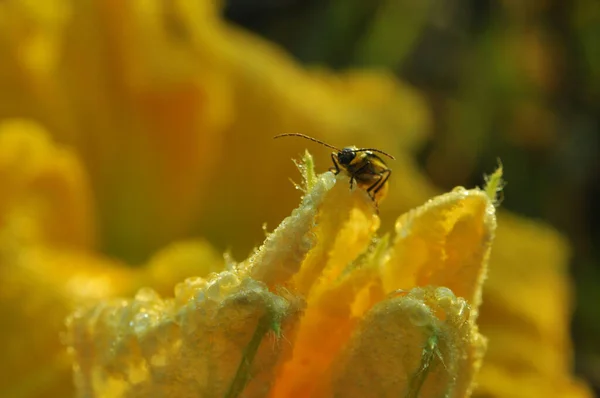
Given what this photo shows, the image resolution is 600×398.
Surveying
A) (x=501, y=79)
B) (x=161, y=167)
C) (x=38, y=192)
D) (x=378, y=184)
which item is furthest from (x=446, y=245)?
(x=501, y=79)

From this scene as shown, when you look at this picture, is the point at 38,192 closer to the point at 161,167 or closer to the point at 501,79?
the point at 161,167

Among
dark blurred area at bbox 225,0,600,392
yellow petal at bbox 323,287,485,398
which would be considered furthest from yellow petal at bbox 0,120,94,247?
dark blurred area at bbox 225,0,600,392

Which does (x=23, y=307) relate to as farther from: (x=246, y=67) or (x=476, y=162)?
(x=476, y=162)

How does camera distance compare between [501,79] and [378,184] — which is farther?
[501,79]

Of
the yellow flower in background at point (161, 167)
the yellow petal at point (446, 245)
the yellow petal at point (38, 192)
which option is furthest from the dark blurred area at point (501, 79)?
the yellow petal at point (446, 245)

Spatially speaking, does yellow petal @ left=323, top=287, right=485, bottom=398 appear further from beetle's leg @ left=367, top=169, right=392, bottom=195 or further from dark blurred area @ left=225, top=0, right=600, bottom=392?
dark blurred area @ left=225, top=0, right=600, bottom=392

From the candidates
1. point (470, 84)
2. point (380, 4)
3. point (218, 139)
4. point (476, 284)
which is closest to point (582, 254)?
point (470, 84)

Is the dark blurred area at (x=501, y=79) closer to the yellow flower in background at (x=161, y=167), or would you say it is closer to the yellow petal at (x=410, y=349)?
the yellow flower in background at (x=161, y=167)
